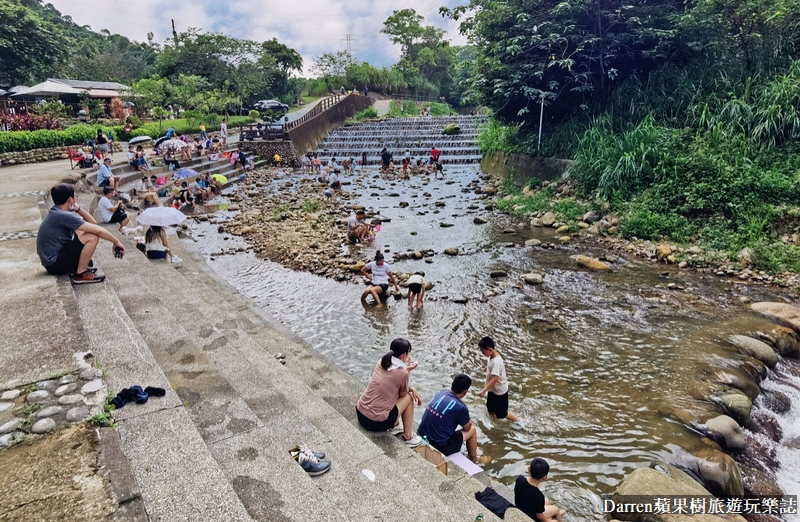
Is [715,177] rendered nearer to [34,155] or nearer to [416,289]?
[416,289]

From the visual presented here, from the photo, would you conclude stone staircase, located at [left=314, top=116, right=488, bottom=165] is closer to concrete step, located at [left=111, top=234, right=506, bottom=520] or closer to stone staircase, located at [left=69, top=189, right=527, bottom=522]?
stone staircase, located at [left=69, top=189, right=527, bottom=522]

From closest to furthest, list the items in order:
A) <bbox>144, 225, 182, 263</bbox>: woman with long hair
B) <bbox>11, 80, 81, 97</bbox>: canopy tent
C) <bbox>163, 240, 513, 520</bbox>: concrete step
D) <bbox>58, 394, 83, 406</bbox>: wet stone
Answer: <bbox>58, 394, 83, 406</bbox>: wet stone
<bbox>163, 240, 513, 520</bbox>: concrete step
<bbox>144, 225, 182, 263</bbox>: woman with long hair
<bbox>11, 80, 81, 97</bbox>: canopy tent

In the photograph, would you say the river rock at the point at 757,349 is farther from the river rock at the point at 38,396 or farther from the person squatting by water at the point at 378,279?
the river rock at the point at 38,396

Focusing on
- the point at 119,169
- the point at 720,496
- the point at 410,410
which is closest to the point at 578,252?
the point at 720,496

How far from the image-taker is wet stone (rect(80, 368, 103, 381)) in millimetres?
4148

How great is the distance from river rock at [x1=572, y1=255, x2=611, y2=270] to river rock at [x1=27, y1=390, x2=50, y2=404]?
1071cm

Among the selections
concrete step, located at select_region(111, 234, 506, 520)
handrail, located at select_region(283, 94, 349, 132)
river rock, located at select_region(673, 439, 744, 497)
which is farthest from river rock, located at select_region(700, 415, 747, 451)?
handrail, located at select_region(283, 94, 349, 132)

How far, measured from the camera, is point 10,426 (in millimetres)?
3521

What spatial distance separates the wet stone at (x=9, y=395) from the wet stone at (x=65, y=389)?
1.04 ft

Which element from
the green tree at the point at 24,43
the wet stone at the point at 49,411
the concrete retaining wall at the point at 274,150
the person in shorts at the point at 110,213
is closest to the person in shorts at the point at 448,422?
the wet stone at the point at 49,411

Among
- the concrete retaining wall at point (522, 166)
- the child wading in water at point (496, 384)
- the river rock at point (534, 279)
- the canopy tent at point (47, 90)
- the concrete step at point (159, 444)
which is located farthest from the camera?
the canopy tent at point (47, 90)

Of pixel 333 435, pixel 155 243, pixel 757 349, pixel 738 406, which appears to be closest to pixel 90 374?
pixel 333 435

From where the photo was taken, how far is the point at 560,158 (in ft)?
59.9

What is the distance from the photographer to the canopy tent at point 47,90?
90.2 feet
